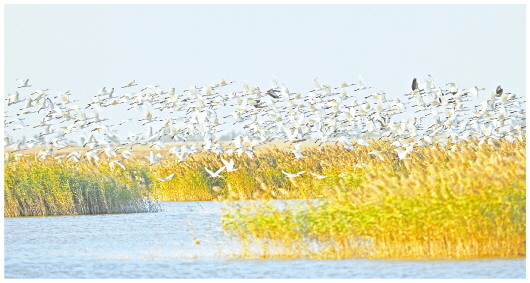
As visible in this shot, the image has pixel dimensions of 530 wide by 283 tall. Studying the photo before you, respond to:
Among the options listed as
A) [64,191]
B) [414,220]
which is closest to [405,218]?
[414,220]

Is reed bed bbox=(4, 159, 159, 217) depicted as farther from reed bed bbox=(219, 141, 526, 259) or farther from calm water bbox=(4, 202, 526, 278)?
reed bed bbox=(219, 141, 526, 259)

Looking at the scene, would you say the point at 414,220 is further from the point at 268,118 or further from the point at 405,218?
the point at 268,118

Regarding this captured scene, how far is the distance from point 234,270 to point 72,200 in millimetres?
9867

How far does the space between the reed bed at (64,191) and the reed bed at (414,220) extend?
9096 millimetres

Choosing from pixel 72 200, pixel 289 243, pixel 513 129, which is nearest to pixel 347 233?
pixel 289 243

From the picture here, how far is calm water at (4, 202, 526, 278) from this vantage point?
514 inches

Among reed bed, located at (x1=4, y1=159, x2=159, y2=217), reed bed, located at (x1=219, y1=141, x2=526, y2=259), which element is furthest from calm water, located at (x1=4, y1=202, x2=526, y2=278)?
reed bed, located at (x1=4, y1=159, x2=159, y2=217)

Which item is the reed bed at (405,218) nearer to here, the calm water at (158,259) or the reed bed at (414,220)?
the reed bed at (414,220)

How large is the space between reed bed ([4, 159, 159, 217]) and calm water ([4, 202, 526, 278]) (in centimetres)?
73

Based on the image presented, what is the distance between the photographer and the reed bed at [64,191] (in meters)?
22.6

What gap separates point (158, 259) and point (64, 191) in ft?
27.0

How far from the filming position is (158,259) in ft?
49.3

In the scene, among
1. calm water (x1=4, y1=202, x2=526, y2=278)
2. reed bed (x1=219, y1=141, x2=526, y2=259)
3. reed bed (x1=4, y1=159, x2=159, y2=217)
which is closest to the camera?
calm water (x1=4, y1=202, x2=526, y2=278)

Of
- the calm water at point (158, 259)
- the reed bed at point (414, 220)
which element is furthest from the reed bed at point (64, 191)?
the reed bed at point (414, 220)
